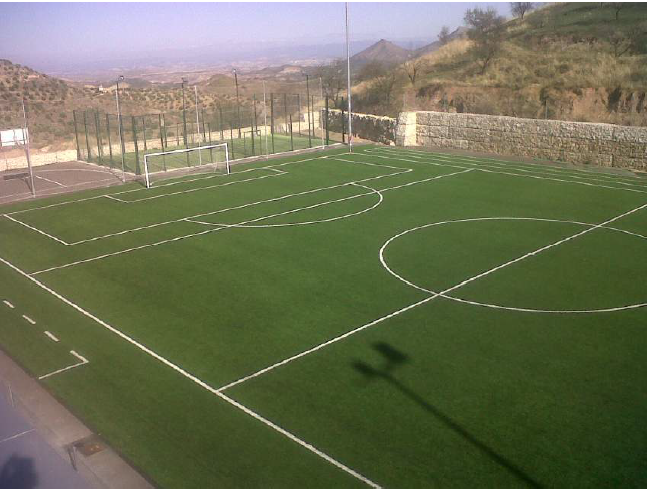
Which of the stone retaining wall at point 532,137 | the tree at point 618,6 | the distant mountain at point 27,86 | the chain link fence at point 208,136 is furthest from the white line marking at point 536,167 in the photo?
the tree at point 618,6

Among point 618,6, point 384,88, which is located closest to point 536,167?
point 384,88

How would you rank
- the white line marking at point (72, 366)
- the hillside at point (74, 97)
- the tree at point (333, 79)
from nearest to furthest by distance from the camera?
1. the white line marking at point (72, 366)
2. the hillside at point (74, 97)
3. the tree at point (333, 79)

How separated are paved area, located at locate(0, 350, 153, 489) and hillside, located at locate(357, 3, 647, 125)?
27917 millimetres

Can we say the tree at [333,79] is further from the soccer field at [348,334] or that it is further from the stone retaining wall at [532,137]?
the soccer field at [348,334]

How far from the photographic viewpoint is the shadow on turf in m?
8.18

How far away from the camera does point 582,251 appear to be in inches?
653

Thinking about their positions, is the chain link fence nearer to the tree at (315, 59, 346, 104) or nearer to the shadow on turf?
the tree at (315, 59, 346, 104)

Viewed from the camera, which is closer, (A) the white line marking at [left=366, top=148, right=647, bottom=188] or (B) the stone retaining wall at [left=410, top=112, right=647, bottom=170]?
(A) the white line marking at [left=366, top=148, right=647, bottom=188]

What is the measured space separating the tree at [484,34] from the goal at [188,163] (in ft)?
89.3

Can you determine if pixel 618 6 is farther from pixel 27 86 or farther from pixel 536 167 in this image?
pixel 27 86

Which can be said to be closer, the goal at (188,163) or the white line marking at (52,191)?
the white line marking at (52,191)

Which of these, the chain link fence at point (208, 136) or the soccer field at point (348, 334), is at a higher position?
the chain link fence at point (208, 136)

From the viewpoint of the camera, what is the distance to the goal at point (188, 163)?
28.6 m

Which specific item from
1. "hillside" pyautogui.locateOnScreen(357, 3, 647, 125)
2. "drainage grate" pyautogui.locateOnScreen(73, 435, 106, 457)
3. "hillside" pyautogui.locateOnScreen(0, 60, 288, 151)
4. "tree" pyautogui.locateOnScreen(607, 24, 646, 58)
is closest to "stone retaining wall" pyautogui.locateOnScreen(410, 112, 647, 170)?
"hillside" pyautogui.locateOnScreen(357, 3, 647, 125)
